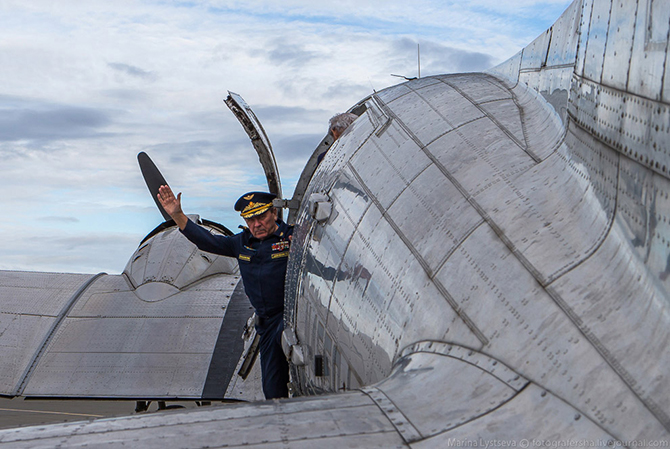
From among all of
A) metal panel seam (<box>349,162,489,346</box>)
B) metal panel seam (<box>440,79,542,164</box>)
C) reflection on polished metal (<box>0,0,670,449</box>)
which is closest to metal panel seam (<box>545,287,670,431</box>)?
reflection on polished metal (<box>0,0,670,449</box>)

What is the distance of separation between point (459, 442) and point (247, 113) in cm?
915

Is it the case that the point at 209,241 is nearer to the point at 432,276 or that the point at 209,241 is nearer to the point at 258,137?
the point at 432,276

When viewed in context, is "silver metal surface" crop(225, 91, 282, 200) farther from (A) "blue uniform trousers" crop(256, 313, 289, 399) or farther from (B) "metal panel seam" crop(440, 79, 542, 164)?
(B) "metal panel seam" crop(440, 79, 542, 164)

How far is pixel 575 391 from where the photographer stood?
9.80 ft

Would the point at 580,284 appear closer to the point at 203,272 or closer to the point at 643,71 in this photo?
the point at 643,71

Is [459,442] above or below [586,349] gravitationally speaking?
below

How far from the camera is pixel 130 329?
33.7 feet

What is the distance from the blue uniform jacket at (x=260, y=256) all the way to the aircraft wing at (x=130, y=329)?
8.42 feet

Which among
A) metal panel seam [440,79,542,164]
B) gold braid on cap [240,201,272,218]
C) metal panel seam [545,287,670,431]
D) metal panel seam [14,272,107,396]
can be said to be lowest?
metal panel seam [14,272,107,396]

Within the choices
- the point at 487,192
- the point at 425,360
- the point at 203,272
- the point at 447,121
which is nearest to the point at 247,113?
the point at 203,272

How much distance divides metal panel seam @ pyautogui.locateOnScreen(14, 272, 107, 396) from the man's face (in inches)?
185

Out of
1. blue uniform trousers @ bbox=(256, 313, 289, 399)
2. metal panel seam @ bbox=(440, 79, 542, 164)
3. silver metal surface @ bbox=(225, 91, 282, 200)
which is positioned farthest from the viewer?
silver metal surface @ bbox=(225, 91, 282, 200)

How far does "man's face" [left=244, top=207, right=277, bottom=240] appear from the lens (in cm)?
699

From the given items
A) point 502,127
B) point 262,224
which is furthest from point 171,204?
point 502,127
